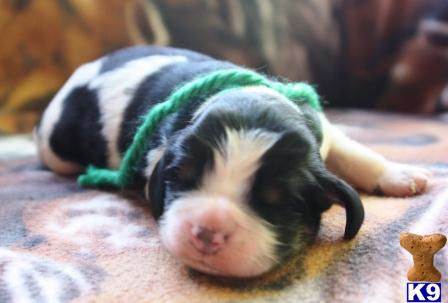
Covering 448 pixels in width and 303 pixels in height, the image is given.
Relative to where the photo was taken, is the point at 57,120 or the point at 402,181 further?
the point at 57,120

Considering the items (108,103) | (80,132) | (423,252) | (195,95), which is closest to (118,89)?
(108,103)

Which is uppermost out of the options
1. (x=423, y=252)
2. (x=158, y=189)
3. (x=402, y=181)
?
(x=158, y=189)

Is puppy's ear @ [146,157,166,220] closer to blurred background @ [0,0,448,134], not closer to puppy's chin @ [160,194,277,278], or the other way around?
puppy's chin @ [160,194,277,278]

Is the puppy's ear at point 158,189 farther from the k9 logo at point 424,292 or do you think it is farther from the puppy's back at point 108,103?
the k9 logo at point 424,292

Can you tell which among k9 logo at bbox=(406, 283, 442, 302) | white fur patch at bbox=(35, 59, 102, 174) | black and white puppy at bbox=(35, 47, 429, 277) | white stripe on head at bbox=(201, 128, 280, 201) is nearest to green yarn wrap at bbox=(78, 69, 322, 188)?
black and white puppy at bbox=(35, 47, 429, 277)

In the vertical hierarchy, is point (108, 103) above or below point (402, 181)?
above

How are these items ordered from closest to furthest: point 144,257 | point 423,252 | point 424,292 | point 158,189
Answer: point 424,292, point 423,252, point 144,257, point 158,189

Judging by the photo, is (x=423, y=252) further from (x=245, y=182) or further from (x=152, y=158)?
(x=152, y=158)
